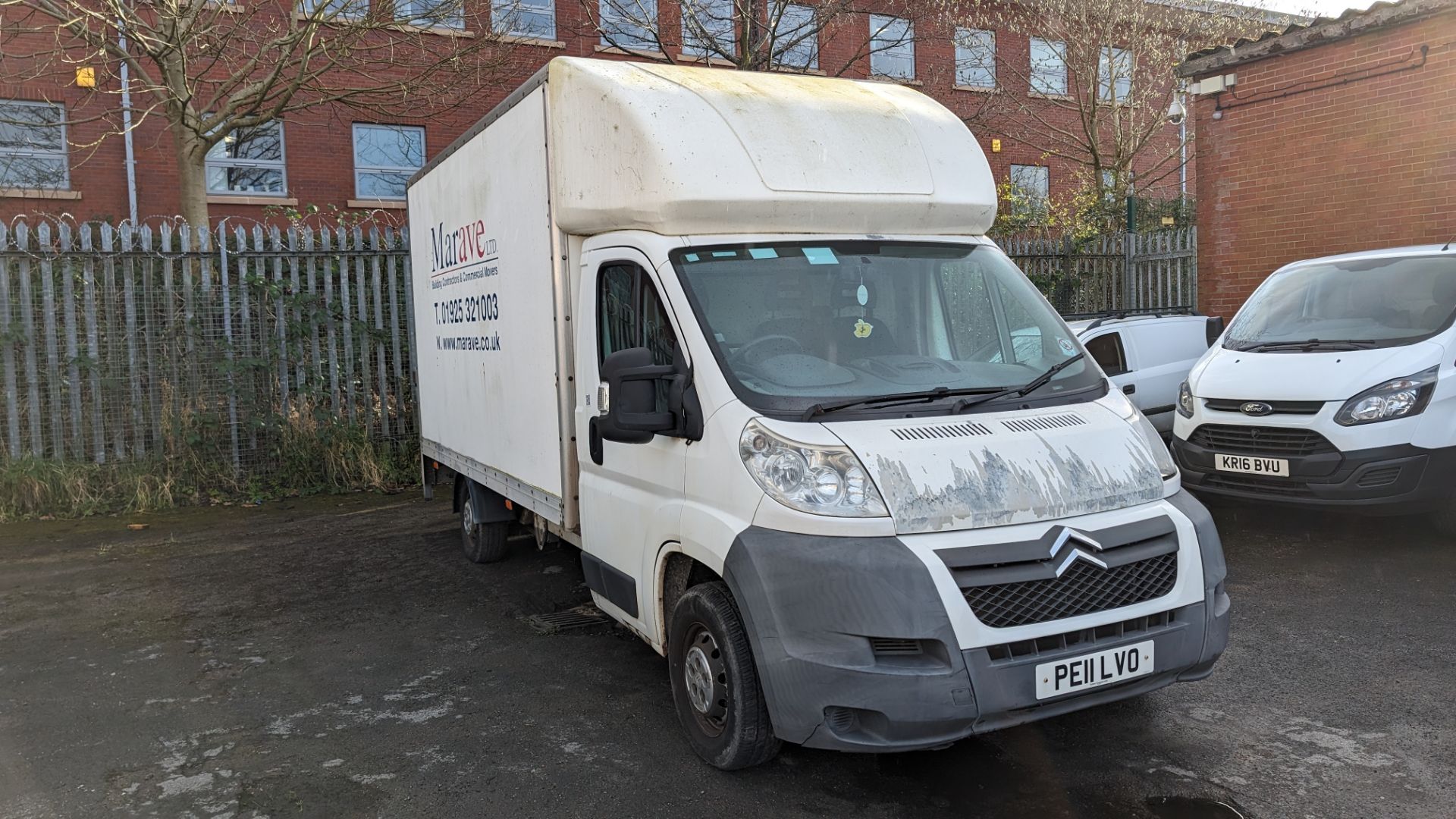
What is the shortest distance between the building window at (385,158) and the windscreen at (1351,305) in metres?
14.5

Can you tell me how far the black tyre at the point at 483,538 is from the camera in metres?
7.30

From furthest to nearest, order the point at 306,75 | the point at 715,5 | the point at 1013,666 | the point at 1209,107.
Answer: the point at 715,5 → the point at 1209,107 → the point at 306,75 → the point at 1013,666

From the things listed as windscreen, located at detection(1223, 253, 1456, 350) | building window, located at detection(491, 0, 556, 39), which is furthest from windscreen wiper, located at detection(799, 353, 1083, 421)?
building window, located at detection(491, 0, 556, 39)

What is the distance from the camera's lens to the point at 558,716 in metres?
4.50

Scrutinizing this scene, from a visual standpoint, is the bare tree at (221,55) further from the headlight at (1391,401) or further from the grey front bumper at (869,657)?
the headlight at (1391,401)

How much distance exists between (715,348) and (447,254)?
379 centimetres

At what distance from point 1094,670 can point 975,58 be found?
17810 millimetres

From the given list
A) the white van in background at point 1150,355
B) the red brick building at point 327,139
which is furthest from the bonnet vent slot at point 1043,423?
the red brick building at point 327,139

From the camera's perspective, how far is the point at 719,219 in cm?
418

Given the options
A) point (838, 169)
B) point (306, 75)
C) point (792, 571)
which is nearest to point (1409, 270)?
point (838, 169)

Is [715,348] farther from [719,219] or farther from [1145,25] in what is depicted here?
[1145,25]

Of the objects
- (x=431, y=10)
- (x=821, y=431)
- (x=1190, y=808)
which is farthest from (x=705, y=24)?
(x=1190, y=808)

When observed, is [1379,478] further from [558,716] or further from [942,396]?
[558,716]

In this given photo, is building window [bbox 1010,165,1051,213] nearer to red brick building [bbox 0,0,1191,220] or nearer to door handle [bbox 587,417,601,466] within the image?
red brick building [bbox 0,0,1191,220]
